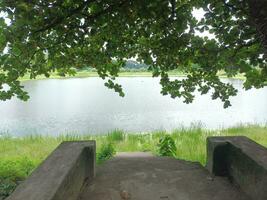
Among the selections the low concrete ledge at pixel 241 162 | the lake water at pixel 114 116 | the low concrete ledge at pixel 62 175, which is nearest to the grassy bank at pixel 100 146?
the low concrete ledge at pixel 62 175

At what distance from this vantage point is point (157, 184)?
431cm

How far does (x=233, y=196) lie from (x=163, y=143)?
509 cm

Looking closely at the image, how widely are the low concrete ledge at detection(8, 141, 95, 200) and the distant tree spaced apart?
1.44 meters

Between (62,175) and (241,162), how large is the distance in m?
1.94

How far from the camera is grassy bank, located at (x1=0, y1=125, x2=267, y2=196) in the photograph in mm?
7891

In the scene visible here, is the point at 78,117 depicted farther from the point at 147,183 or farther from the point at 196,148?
the point at 147,183

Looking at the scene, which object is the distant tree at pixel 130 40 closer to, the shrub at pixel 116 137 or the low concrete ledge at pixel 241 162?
the low concrete ledge at pixel 241 162

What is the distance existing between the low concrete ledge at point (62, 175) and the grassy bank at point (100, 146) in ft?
9.47

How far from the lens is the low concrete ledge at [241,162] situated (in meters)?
3.45

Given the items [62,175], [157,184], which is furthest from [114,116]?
[62,175]

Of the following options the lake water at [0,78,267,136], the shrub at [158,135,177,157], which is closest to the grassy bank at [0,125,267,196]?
the shrub at [158,135,177,157]

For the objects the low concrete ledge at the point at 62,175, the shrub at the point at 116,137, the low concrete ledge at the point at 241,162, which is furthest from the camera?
the shrub at the point at 116,137

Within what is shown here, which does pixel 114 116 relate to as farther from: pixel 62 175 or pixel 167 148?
pixel 62 175

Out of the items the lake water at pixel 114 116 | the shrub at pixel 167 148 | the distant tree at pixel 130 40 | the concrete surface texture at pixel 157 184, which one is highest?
the distant tree at pixel 130 40
